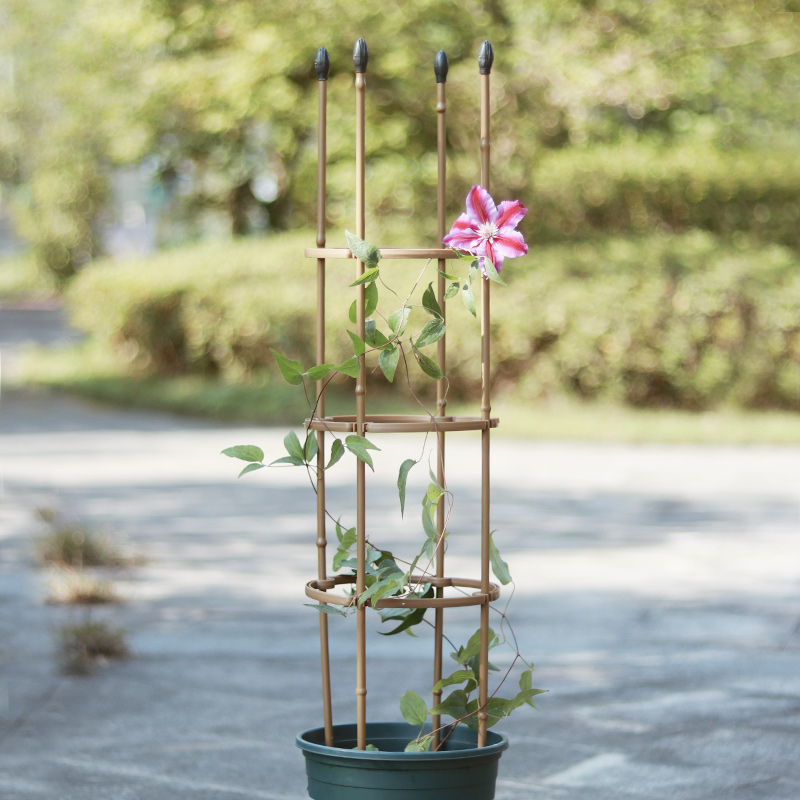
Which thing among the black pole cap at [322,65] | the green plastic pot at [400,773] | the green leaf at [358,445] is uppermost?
the black pole cap at [322,65]

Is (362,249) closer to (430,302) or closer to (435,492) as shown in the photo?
(430,302)

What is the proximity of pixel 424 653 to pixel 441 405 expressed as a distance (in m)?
2.30

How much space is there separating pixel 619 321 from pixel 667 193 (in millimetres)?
2987

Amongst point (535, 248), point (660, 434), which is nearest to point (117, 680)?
point (660, 434)

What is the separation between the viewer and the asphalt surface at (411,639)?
384 cm

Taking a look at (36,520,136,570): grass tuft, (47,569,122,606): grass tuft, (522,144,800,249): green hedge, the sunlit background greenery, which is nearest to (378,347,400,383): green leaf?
(47,569,122,606): grass tuft

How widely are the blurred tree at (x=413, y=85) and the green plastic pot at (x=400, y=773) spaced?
13.5 m

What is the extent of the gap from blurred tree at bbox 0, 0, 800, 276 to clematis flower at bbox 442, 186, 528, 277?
13136 millimetres

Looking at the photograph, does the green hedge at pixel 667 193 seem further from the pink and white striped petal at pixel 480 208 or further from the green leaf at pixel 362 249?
the green leaf at pixel 362 249

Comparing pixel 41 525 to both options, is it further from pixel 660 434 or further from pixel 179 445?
pixel 660 434

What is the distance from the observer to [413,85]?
53.9 feet

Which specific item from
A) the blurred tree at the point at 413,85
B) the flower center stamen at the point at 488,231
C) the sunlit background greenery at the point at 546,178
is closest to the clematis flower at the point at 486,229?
the flower center stamen at the point at 488,231

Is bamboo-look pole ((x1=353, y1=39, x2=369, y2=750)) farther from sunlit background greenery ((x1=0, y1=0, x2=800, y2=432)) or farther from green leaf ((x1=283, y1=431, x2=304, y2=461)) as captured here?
sunlit background greenery ((x1=0, y1=0, x2=800, y2=432))

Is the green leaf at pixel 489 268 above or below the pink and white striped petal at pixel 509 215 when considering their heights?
below
